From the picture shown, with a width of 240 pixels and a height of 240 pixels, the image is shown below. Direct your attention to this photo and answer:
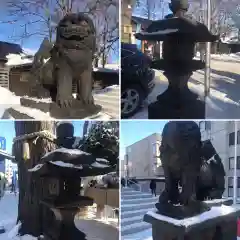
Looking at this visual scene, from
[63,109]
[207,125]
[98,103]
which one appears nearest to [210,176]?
[207,125]

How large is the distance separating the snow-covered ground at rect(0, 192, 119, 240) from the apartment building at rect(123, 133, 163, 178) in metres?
0.27

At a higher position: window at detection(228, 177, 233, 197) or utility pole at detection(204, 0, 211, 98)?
utility pole at detection(204, 0, 211, 98)

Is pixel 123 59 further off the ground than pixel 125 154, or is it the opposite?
pixel 123 59

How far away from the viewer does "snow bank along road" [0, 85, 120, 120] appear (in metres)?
1.87

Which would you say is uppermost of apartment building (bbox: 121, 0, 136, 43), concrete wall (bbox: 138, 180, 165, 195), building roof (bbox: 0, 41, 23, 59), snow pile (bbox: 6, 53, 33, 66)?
apartment building (bbox: 121, 0, 136, 43)

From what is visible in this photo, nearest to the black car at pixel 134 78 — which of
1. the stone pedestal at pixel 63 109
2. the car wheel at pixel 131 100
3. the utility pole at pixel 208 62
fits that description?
the car wheel at pixel 131 100

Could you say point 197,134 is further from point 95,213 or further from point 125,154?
point 95,213

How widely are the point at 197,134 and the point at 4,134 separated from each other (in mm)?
873

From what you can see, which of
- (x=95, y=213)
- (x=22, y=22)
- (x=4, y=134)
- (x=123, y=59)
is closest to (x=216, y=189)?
(x=95, y=213)

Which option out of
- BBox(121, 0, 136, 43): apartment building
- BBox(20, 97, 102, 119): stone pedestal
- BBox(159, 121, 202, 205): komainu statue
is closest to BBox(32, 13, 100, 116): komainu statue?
BBox(20, 97, 102, 119): stone pedestal

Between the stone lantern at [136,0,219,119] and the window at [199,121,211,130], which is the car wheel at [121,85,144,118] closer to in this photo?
the stone lantern at [136,0,219,119]

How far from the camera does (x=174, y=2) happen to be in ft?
6.16

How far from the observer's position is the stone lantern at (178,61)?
6.11 ft

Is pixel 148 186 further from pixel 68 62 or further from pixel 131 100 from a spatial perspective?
pixel 68 62
